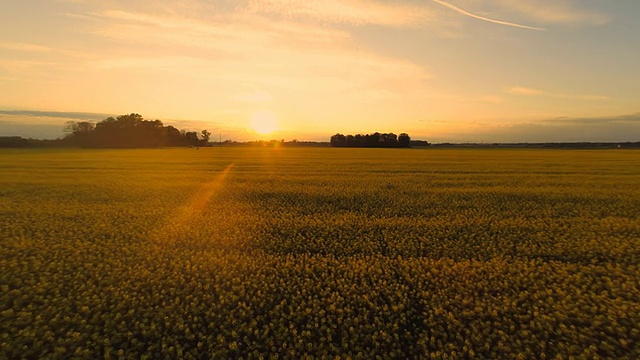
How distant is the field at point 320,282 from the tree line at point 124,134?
5984 inches

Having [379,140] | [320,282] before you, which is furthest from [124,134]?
[320,282]

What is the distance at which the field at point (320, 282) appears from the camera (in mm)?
7523

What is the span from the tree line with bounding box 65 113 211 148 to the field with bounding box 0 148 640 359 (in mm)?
151996

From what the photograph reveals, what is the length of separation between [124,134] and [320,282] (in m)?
176

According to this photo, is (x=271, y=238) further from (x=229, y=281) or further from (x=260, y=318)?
(x=260, y=318)

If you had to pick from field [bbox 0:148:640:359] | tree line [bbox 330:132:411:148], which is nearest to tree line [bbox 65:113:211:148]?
tree line [bbox 330:132:411:148]

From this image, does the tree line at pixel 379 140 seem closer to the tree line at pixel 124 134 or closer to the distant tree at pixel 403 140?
the distant tree at pixel 403 140

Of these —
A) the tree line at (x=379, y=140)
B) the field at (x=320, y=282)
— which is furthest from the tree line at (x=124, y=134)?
the field at (x=320, y=282)

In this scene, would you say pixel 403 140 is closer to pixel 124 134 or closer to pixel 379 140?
pixel 379 140

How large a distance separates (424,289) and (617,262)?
7953 mm

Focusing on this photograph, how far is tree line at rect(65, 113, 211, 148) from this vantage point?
149625 mm

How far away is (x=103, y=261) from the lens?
12070 mm

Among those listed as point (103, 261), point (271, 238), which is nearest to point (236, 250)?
point (271, 238)

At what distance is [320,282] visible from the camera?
10.3m
